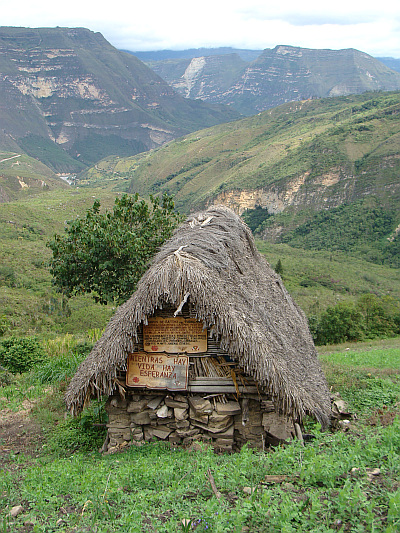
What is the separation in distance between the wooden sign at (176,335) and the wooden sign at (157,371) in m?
0.12

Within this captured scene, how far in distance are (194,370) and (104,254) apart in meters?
5.64

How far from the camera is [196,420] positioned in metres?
6.67

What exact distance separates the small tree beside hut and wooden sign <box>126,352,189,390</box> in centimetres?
1

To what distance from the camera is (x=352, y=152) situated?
8612 centimetres

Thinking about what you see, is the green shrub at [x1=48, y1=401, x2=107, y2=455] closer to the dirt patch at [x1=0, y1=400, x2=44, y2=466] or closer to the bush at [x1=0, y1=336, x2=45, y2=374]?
the dirt patch at [x1=0, y1=400, x2=44, y2=466]

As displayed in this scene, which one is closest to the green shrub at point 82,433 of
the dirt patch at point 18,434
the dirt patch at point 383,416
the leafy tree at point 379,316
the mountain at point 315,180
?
the dirt patch at point 18,434

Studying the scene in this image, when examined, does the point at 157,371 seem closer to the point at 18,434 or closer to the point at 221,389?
the point at 221,389

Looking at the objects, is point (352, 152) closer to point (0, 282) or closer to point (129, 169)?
point (0, 282)

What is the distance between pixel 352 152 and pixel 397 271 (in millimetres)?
32329

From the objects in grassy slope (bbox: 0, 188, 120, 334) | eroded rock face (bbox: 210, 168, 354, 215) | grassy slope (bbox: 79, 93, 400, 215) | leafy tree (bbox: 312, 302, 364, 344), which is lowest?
leafy tree (bbox: 312, 302, 364, 344)

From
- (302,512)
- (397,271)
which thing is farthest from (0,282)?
(397,271)

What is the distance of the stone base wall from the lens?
21.7 feet

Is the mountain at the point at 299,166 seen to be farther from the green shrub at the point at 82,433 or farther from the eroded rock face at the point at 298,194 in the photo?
the green shrub at the point at 82,433

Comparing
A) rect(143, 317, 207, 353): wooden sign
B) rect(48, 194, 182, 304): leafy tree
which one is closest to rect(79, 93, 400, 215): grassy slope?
rect(48, 194, 182, 304): leafy tree
